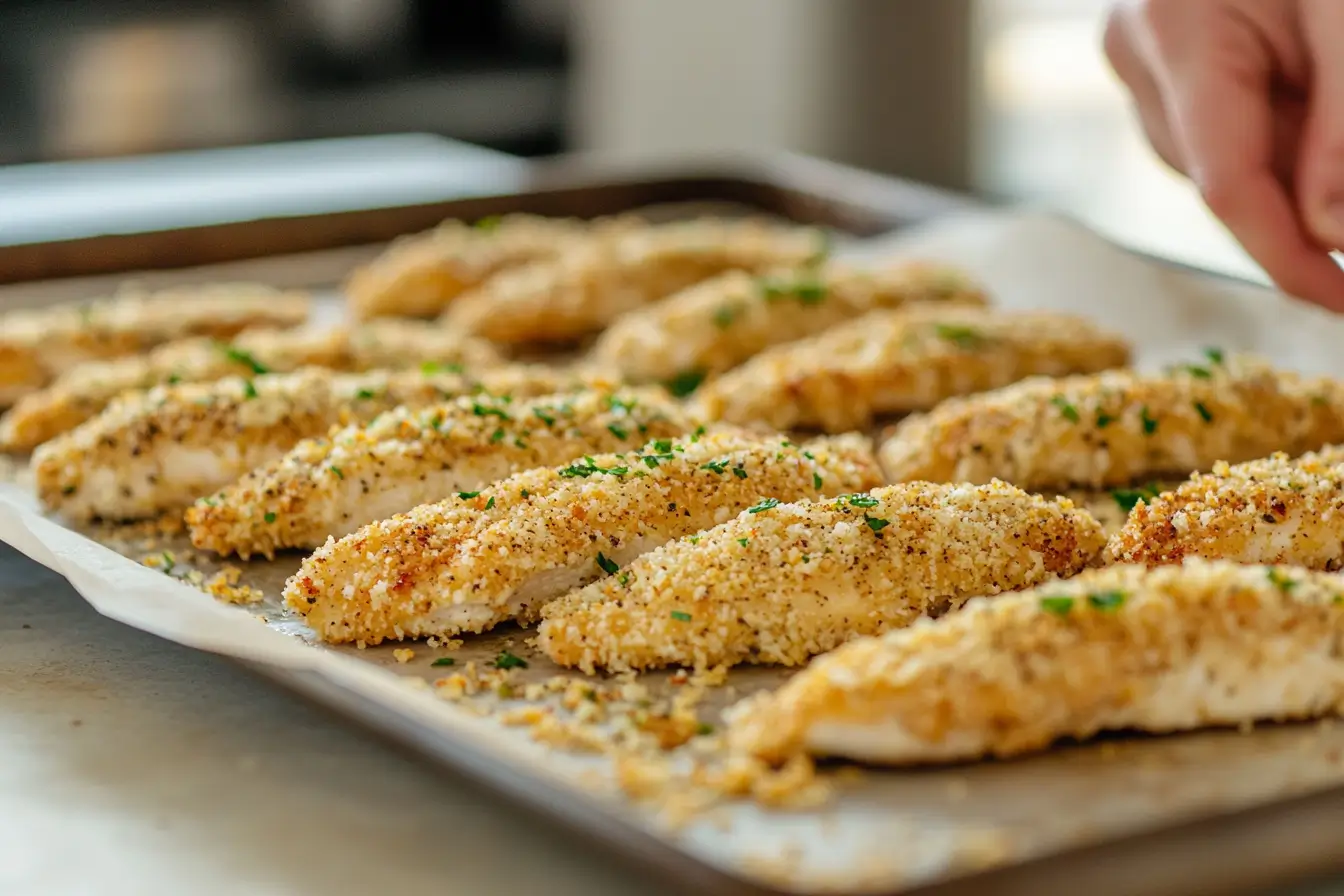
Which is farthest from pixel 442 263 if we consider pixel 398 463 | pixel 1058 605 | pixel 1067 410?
pixel 1058 605

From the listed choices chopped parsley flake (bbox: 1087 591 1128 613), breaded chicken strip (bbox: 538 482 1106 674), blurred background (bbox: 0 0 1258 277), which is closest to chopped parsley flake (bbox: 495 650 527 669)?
breaded chicken strip (bbox: 538 482 1106 674)

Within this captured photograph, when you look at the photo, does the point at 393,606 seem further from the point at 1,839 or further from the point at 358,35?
the point at 358,35

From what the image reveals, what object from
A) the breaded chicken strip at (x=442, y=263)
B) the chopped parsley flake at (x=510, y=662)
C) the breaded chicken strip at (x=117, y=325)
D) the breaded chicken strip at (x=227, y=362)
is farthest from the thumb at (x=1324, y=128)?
the breaded chicken strip at (x=117, y=325)

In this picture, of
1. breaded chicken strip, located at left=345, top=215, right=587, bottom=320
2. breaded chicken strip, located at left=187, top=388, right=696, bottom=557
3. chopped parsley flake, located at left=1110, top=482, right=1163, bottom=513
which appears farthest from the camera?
breaded chicken strip, located at left=345, top=215, right=587, bottom=320

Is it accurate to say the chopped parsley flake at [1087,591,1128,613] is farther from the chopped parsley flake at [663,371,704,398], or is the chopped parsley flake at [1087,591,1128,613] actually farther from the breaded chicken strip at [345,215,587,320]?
the breaded chicken strip at [345,215,587,320]

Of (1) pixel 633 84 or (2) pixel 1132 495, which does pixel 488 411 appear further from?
(1) pixel 633 84

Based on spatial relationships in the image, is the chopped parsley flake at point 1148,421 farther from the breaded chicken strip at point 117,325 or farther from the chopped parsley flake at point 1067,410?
the breaded chicken strip at point 117,325
